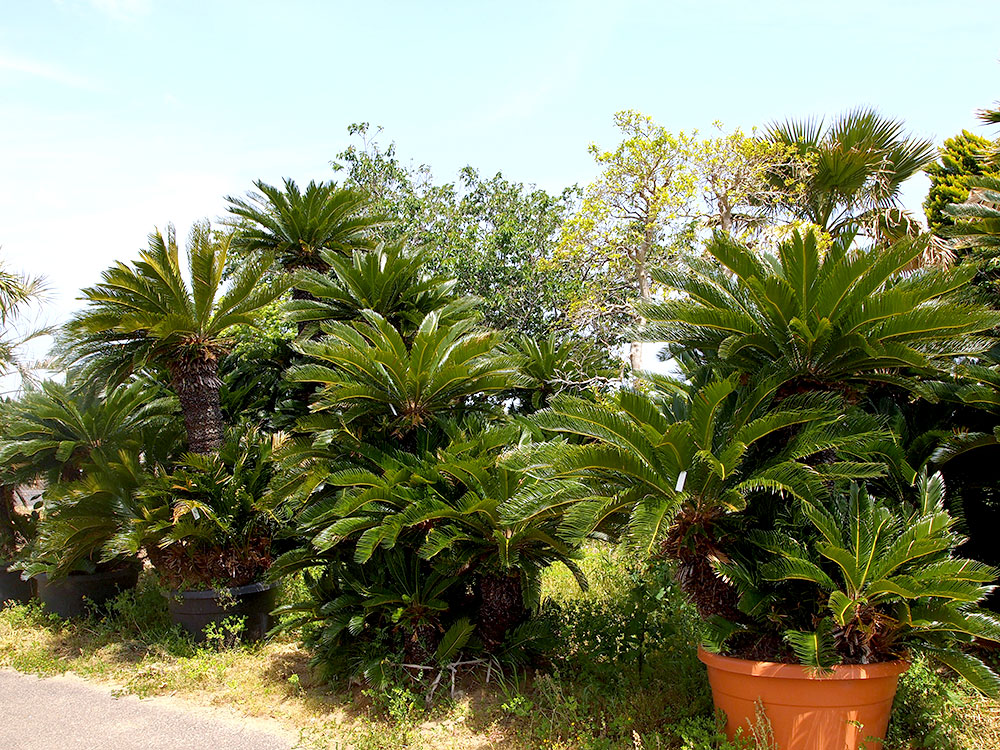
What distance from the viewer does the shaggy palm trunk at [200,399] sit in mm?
9102

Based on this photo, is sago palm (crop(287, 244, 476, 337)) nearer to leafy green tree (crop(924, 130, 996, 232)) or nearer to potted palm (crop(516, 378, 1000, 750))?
potted palm (crop(516, 378, 1000, 750))

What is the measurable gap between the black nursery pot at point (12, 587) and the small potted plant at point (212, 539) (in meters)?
4.17

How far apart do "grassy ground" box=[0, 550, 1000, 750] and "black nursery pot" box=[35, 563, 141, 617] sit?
1.28 meters

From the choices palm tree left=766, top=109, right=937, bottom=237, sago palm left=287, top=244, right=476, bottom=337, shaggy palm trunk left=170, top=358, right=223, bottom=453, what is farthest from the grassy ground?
palm tree left=766, top=109, right=937, bottom=237

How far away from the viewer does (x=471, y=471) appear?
257 inches

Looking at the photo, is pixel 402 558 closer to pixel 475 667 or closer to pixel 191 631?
pixel 475 667

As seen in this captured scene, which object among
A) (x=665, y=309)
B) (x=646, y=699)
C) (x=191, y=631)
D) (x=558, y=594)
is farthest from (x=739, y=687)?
(x=191, y=631)

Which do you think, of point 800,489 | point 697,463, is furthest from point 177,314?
point 800,489

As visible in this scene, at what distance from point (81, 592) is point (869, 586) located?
9.88 meters

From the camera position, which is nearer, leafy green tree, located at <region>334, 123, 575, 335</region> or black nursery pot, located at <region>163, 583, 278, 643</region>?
black nursery pot, located at <region>163, 583, 278, 643</region>

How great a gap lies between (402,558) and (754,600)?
322 centimetres

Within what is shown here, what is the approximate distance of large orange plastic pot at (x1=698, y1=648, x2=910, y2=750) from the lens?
15.5 ft

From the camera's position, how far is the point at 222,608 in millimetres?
8711

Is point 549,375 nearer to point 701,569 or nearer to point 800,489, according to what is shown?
point 701,569
